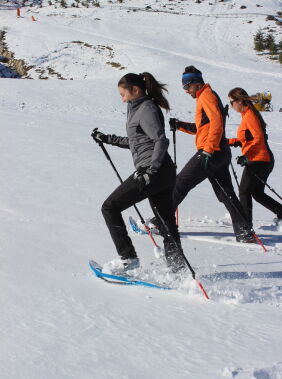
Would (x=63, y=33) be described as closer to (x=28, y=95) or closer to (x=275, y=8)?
(x=28, y=95)

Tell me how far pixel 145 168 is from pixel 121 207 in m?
0.37

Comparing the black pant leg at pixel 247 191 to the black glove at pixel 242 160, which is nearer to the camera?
the black glove at pixel 242 160

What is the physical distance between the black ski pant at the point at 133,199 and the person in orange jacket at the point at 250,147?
142 cm

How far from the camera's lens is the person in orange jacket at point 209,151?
13.8ft

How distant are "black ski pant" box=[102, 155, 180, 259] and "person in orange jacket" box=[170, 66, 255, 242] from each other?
38.1 inches

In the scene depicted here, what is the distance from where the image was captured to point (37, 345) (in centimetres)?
238

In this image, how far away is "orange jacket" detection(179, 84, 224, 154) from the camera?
417cm

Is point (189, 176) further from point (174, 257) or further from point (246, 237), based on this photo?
point (174, 257)

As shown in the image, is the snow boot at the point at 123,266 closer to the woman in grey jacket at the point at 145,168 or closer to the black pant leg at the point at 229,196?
the woman in grey jacket at the point at 145,168

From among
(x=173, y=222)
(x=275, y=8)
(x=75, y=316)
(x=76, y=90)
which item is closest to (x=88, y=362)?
(x=75, y=316)

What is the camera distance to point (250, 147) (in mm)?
4766

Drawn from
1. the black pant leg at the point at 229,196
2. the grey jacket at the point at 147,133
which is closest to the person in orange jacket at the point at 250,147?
the black pant leg at the point at 229,196

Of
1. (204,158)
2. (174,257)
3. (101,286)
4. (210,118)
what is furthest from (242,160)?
(101,286)

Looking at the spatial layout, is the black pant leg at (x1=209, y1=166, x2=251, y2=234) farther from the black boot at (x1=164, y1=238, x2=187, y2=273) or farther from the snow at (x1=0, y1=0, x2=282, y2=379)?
the black boot at (x1=164, y1=238, x2=187, y2=273)
